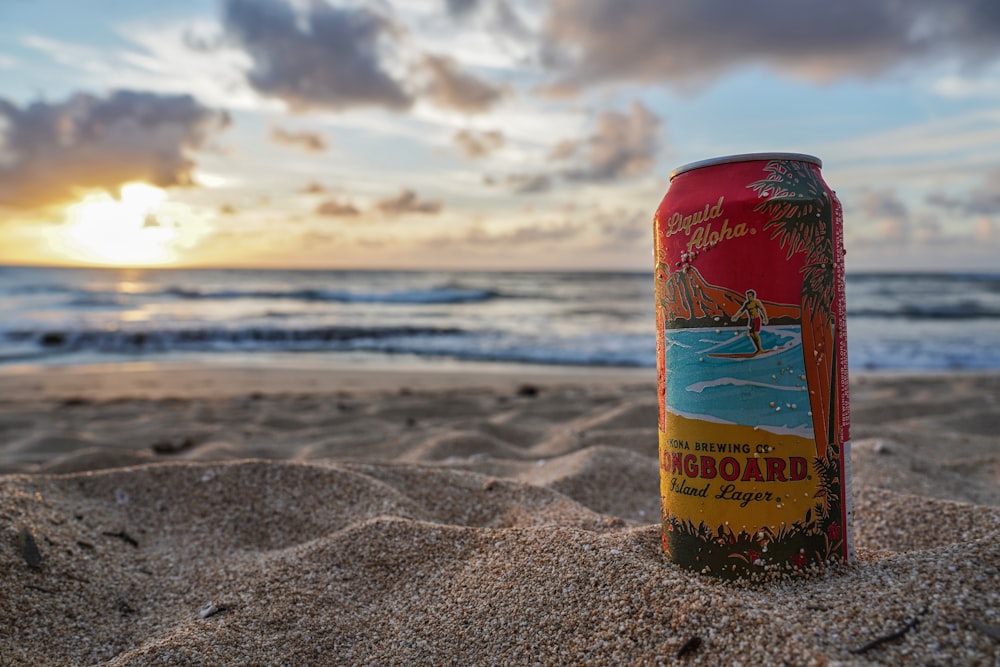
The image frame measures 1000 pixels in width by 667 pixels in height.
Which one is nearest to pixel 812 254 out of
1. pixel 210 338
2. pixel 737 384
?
pixel 737 384

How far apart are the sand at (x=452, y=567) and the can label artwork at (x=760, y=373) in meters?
0.12

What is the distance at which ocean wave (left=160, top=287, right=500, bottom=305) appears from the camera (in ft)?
75.2

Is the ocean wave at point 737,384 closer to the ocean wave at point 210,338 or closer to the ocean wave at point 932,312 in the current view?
the ocean wave at point 210,338

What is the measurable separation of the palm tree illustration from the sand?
394 millimetres

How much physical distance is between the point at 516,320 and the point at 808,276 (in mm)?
14173

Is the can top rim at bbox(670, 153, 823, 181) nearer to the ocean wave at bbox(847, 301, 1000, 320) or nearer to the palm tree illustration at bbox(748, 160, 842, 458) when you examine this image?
the palm tree illustration at bbox(748, 160, 842, 458)

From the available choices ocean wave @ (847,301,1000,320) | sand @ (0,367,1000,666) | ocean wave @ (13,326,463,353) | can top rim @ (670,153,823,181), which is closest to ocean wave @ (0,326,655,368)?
ocean wave @ (13,326,463,353)

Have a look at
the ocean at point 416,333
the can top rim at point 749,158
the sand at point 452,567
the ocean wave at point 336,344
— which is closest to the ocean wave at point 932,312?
the ocean at point 416,333

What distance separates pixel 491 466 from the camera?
3404 mm

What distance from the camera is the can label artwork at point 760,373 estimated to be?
145 centimetres

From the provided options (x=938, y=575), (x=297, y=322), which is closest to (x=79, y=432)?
(x=938, y=575)

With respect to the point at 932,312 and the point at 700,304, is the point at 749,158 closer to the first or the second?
the point at 700,304

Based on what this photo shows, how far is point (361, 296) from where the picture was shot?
23953mm

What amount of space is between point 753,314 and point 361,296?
76.1 ft
